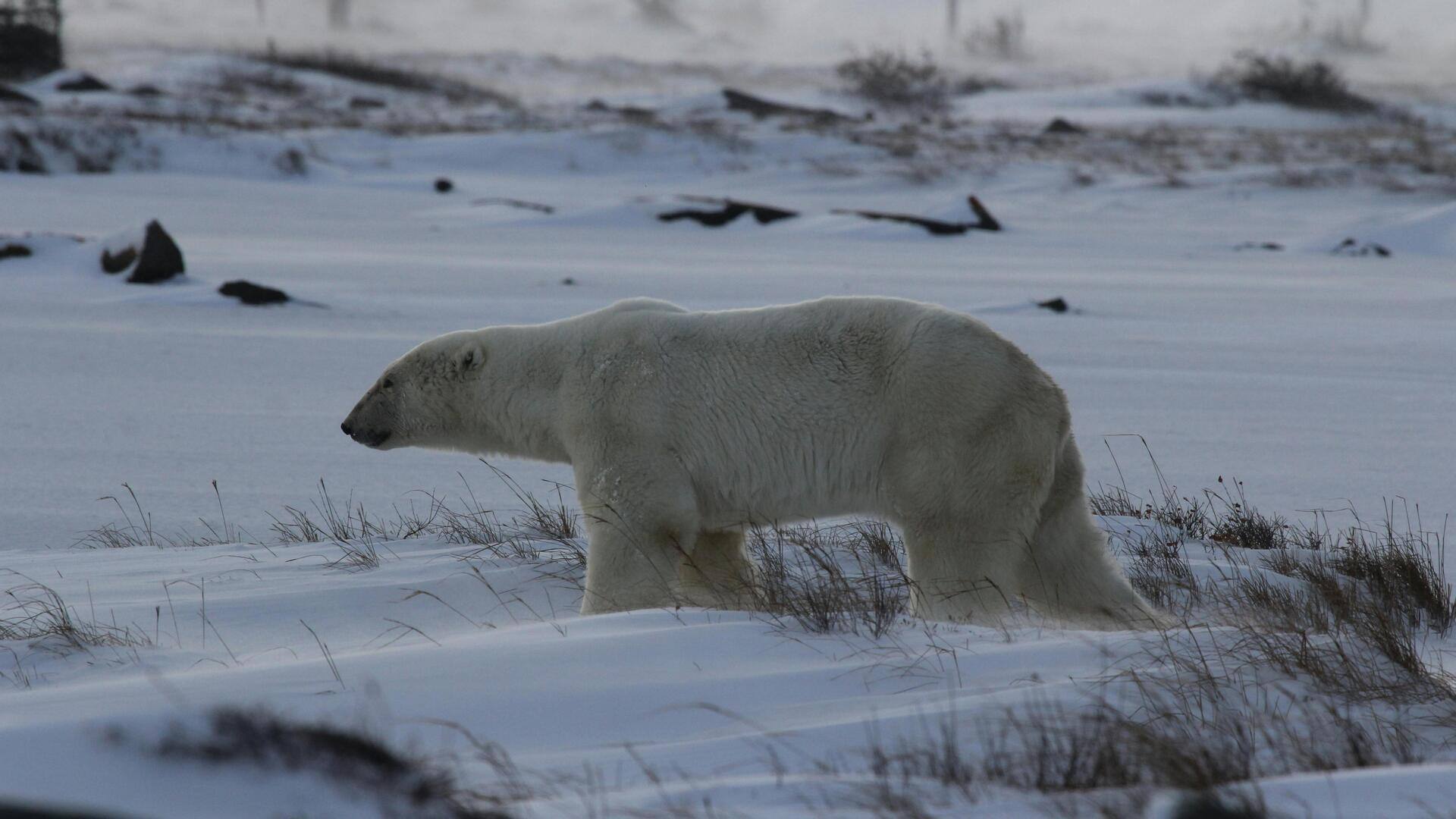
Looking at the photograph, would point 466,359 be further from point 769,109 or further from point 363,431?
point 769,109

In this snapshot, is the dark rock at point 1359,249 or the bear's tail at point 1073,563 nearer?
the bear's tail at point 1073,563

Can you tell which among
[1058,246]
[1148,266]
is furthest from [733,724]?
[1058,246]

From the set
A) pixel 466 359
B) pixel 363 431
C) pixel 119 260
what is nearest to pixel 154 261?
pixel 119 260

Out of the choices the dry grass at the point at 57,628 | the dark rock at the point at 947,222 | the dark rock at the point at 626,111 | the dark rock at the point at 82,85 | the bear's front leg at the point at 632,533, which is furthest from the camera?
the dark rock at the point at 82,85

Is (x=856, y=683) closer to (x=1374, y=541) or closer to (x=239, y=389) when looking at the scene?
(x=1374, y=541)

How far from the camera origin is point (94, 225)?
53.1 ft

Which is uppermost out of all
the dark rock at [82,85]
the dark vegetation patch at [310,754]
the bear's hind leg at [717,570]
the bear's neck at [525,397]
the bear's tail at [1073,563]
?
the dark vegetation patch at [310,754]

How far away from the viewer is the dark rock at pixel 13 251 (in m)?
12.7

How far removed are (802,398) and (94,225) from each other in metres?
14.8

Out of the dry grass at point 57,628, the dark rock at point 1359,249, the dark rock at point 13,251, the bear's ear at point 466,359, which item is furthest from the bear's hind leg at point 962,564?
the dark rock at point 1359,249

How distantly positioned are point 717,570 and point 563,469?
3011 millimetres

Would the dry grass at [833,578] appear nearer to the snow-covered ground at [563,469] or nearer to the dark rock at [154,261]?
the snow-covered ground at [563,469]

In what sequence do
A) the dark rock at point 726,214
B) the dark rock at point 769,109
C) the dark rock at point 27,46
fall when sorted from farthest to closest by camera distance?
the dark rock at point 27,46 < the dark rock at point 769,109 < the dark rock at point 726,214

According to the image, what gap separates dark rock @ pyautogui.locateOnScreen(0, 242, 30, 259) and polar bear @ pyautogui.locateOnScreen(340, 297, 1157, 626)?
1053cm
